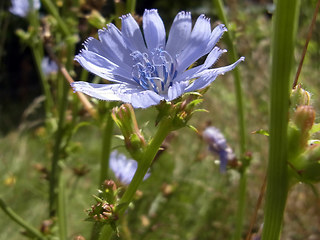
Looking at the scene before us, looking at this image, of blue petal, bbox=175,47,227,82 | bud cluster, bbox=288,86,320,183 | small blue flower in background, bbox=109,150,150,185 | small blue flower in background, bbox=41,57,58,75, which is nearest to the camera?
bud cluster, bbox=288,86,320,183

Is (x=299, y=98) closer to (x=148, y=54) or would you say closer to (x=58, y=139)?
(x=148, y=54)

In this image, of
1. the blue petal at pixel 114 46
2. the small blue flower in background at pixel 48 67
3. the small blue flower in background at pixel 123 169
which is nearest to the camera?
the blue petal at pixel 114 46

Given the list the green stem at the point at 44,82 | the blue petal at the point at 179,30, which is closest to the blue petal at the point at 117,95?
the blue petal at the point at 179,30

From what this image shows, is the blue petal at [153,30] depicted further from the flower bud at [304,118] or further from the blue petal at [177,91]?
the flower bud at [304,118]

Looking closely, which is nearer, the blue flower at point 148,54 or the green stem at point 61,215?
the blue flower at point 148,54

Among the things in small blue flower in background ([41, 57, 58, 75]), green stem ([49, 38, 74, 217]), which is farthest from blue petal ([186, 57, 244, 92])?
small blue flower in background ([41, 57, 58, 75])

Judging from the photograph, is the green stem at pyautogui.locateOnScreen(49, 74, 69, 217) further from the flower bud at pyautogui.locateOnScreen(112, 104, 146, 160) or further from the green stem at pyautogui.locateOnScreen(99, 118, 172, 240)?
the green stem at pyautogui.locateOnScreen(99, 118, 172, 240)
